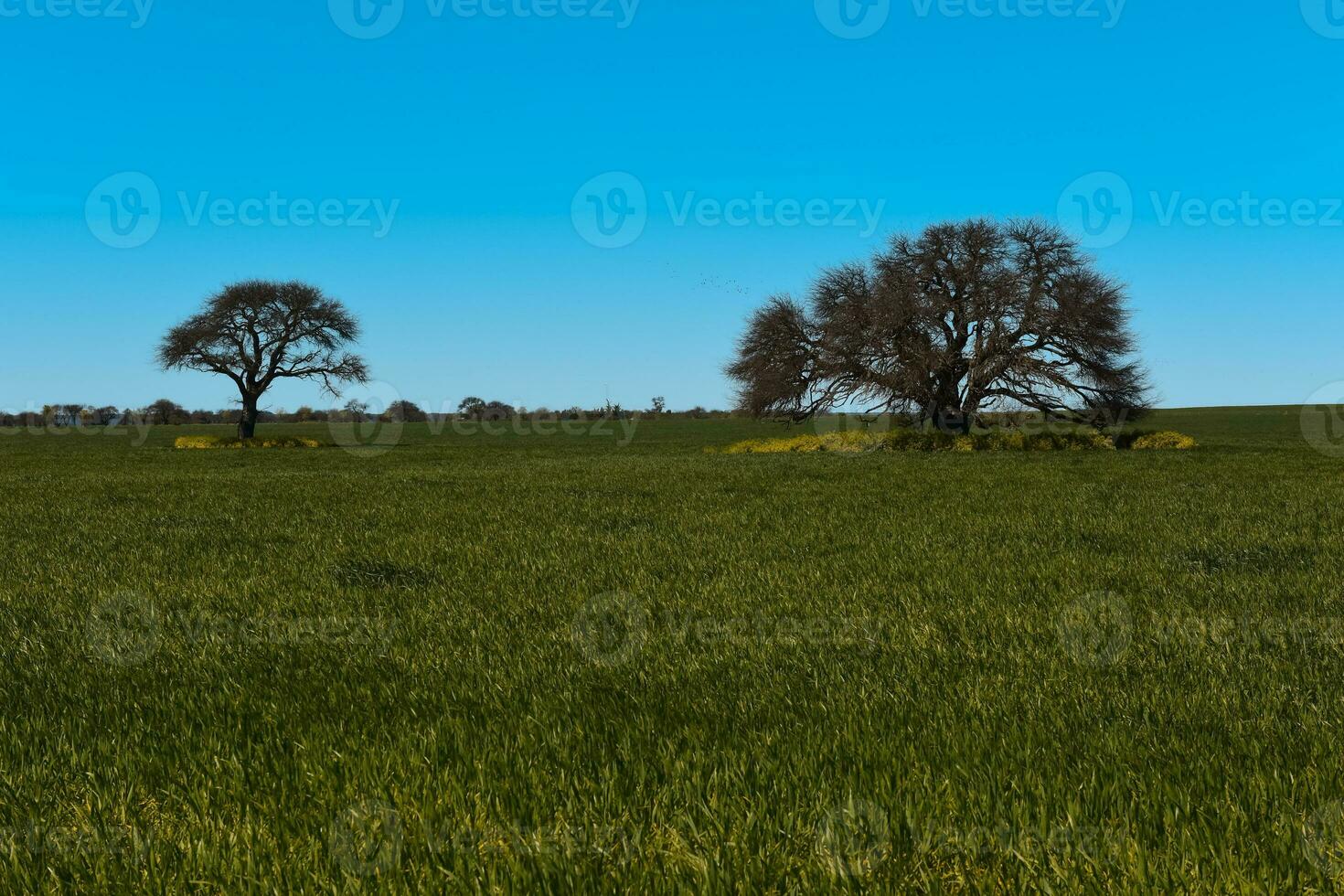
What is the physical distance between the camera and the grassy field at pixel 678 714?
3.16m

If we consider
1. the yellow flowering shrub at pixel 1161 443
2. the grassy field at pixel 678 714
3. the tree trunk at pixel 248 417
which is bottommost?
the grassy field at pixel 678 714

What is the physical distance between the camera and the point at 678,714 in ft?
15.3

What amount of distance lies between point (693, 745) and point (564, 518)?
946cm

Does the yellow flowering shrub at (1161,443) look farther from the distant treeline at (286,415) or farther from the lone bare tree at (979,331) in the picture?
the distant treeline at (286,415)

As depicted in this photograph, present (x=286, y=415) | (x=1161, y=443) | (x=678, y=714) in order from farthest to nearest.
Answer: (x=286, y=415) → (x=1161, y=443) → (x=678, y=714)

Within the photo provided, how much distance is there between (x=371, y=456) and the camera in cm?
4088

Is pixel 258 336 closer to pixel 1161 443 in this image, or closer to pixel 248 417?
pixel 248 417

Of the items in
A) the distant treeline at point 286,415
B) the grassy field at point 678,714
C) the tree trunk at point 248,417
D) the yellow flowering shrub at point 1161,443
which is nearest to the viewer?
the grassy field at point 678,714

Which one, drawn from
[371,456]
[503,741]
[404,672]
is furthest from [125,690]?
[371,456]

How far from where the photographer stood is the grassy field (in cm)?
316

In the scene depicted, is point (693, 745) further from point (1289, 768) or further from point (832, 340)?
point (832, 340)

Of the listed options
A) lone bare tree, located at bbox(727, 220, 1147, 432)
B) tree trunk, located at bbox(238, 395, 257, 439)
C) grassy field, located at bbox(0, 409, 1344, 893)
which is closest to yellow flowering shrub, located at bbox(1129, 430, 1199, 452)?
lone bare tree, located at bbox(727, 220, 1147, 432)

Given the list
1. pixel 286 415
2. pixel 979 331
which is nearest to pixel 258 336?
pixel 979 331

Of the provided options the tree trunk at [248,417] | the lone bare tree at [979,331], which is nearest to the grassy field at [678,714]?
the lone bare tree at [979,331]
